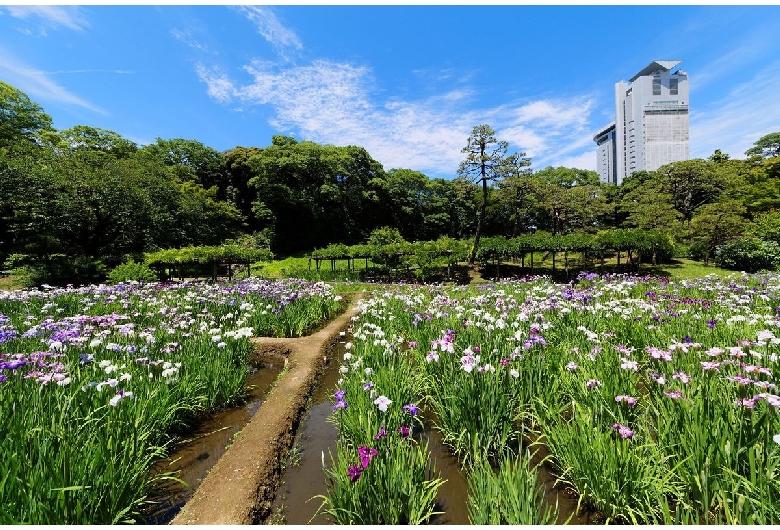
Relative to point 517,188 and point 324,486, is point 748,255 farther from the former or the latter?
point 324,486

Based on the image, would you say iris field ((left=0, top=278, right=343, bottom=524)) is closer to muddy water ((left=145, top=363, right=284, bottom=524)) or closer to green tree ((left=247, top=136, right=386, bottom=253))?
muddy water ((left=145, top=363, right=284, bottom=524))

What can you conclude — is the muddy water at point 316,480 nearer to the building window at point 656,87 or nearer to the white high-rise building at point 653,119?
the white high-rise building at point 653,119

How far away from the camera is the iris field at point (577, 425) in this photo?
2131mm

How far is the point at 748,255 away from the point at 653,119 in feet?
336

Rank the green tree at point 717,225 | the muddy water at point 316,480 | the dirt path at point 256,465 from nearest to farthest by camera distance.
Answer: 1. the dirt path at point 256,465
2. the muddy water at point 316,480
3. the green tree at point 717,225

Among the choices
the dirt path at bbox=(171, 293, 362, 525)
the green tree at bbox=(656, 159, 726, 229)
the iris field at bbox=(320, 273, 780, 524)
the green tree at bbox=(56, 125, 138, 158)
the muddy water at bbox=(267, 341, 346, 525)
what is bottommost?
the muddy water at bbox=(267, 341, 346, 525)

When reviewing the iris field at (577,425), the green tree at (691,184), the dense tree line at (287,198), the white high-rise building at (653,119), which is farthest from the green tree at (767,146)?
the iris field at (577,425)

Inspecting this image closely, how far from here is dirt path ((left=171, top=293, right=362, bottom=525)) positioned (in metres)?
2.46

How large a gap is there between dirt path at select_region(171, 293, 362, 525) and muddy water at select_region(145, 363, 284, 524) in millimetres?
281

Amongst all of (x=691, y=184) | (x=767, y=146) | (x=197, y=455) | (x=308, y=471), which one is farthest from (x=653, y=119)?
(x=197, y=455)

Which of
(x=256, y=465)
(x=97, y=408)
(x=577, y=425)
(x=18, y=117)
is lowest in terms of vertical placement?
(x=256, y=465)

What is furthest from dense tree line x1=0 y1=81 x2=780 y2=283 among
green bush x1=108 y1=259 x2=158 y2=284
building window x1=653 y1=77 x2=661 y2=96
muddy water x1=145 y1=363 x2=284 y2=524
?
building window x1=653 y1=77 x2=661 y2=96

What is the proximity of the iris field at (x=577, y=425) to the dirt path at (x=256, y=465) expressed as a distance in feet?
1.80

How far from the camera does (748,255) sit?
2048 centimetres
